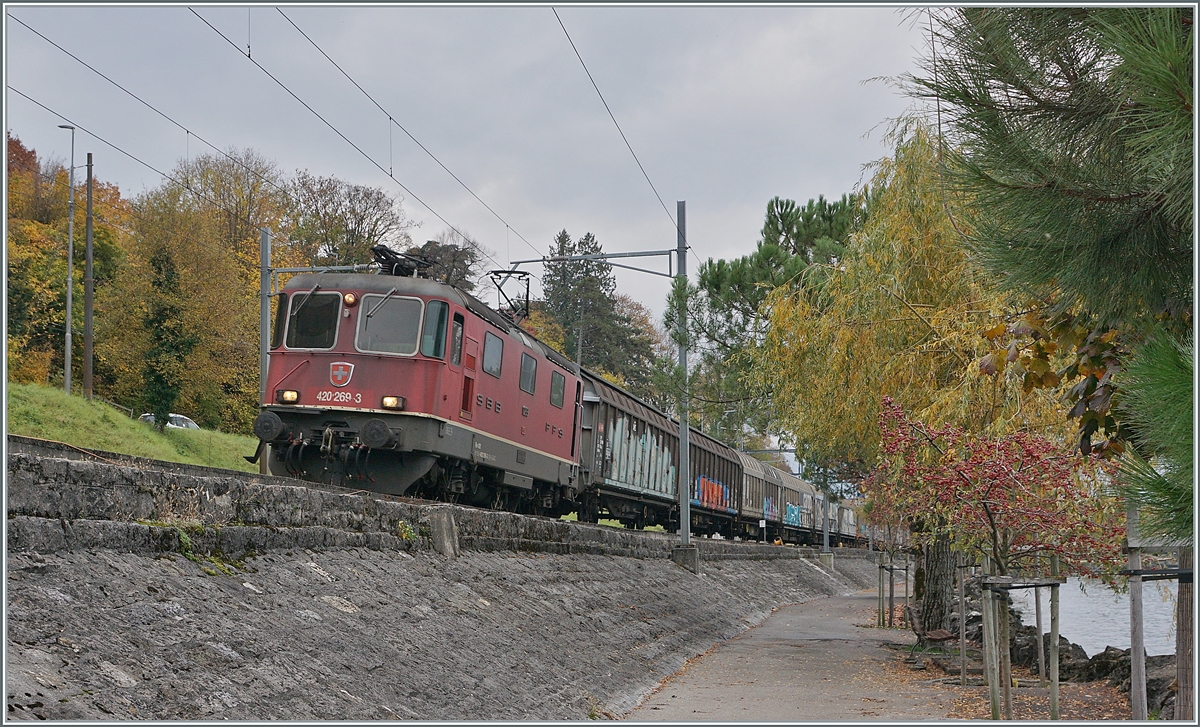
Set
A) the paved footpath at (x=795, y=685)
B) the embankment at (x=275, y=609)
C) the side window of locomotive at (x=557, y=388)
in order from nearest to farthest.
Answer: the embankment at (x=275, y=609) < the paved footpath at (x=795, y=685) < the side window of locomotive at (x=557, y=388)

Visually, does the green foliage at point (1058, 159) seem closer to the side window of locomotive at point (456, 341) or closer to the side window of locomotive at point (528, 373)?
the side window of locomotive at point (456, 341)

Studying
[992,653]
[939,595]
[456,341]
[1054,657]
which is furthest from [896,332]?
[939,595]

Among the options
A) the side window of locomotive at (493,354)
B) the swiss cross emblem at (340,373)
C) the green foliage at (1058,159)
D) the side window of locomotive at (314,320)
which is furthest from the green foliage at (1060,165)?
the side window of locomotive at (493,354)

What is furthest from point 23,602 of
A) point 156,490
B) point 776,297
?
point 776,297

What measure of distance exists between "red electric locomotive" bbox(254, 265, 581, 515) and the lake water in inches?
334

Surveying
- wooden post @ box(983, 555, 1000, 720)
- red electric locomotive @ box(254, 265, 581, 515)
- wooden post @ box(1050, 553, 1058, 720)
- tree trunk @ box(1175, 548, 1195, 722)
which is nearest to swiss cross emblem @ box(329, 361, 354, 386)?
red electric locomotive @ box(254, 265, 581, 515)

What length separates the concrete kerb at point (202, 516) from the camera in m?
5.36

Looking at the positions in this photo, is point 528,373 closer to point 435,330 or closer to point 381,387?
point 435,330

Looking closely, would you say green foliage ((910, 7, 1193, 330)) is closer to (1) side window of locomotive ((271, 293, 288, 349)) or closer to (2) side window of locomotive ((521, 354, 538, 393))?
(1) side window of locomotive ((271, 293, 288, 349))

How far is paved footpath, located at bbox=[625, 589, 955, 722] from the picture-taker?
33.0 ft

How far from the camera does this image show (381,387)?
1329 cm

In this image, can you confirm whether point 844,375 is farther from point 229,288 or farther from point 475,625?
point 229,288

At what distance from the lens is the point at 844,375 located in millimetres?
12875

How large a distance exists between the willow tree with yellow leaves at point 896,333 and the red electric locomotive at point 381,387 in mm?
3865
